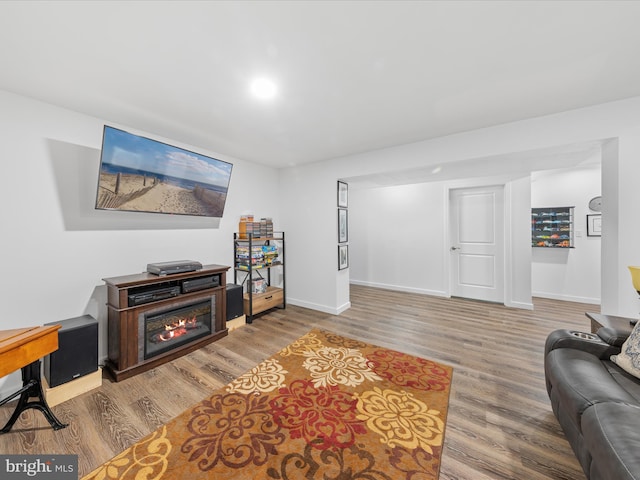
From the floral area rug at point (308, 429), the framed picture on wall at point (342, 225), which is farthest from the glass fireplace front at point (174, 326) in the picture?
the framed picture on wall at point (342, 225)

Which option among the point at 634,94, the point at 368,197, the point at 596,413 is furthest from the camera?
the point at 368,197

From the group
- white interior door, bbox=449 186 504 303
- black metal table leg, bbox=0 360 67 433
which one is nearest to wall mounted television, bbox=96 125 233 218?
black metal table leg, bbox=0 360 67 433

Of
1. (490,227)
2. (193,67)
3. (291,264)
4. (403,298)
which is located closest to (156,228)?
(193,67)

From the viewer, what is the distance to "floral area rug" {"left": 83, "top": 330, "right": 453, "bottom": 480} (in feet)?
4.55

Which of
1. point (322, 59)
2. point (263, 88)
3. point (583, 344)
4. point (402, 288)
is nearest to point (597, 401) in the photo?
point (583, 344)

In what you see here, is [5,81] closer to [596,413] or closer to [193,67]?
[193,67]

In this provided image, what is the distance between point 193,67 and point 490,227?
4.98m

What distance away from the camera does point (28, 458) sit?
145 centimetres

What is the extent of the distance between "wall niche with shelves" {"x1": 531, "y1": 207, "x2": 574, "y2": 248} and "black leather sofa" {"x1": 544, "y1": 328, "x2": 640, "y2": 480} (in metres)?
3.63

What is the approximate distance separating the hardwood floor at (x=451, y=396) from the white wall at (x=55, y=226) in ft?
2.71

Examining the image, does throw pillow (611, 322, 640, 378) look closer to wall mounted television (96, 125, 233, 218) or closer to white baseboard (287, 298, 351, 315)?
white baseboard (287, 298, 351, 315)

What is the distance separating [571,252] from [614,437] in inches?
187

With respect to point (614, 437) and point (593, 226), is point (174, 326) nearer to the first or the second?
point (614, 437)

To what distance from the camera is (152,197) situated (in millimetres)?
2590
